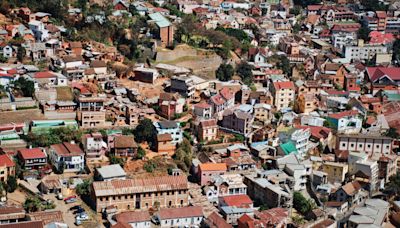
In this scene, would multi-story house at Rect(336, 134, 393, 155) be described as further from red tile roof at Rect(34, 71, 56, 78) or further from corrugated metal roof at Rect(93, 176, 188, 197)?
red tile roof at Rect(34, 71, 56, 78)

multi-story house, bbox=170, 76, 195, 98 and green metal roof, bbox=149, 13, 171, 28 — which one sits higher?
green metal roof, bbox=149, 13, 171, 28

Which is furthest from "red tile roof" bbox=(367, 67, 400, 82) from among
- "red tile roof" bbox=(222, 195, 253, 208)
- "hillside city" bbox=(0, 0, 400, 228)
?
"red tile roof" bbox=(222, 195, 253, 208)

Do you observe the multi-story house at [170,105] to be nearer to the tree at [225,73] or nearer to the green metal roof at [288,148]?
the tree at [225,73]

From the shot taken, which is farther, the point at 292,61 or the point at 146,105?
the point at 292,61

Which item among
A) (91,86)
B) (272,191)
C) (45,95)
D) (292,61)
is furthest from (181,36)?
(272,191)

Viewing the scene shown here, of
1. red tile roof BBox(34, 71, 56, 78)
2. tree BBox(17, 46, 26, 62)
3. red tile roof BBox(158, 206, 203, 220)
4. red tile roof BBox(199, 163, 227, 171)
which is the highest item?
tree BBox(17, 46, 26, 62)

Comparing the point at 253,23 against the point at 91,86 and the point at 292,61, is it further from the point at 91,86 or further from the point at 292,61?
the point at 91,86

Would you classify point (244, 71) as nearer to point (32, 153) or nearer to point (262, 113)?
point (262, 113)
